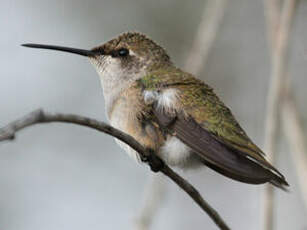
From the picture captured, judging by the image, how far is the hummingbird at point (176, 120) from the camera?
9.46 feet

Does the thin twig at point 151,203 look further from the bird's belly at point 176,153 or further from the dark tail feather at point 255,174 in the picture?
the dark tail feather at point 255,174

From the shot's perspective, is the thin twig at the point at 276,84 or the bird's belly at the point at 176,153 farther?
the bird's belly at the point at 176,153

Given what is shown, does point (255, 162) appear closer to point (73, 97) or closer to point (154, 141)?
point (154, 141)

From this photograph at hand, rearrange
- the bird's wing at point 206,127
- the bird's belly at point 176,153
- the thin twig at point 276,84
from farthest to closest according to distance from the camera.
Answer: the bird's belly at point 176,153, the thin twig at point 276,84, the bird's wing at point 206,127

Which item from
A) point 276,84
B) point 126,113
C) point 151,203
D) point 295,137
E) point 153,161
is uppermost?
point 276,84

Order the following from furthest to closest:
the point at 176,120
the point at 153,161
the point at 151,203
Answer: the point at 151,203, the point at 176,120, the point at 153,161

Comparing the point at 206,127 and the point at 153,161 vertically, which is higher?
the point at 206,127

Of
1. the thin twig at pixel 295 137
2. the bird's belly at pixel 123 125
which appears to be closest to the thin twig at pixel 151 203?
the bird's belly at pixel 123 125

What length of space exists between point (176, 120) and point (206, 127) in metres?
0.18

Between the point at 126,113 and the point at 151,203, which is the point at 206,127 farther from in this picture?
the point at 151,203

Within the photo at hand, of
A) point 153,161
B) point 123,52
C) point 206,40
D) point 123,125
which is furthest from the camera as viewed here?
point 123,52

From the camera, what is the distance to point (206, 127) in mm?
3260

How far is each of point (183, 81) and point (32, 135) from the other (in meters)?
6.03

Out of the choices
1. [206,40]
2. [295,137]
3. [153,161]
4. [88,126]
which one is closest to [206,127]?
[153,161]
